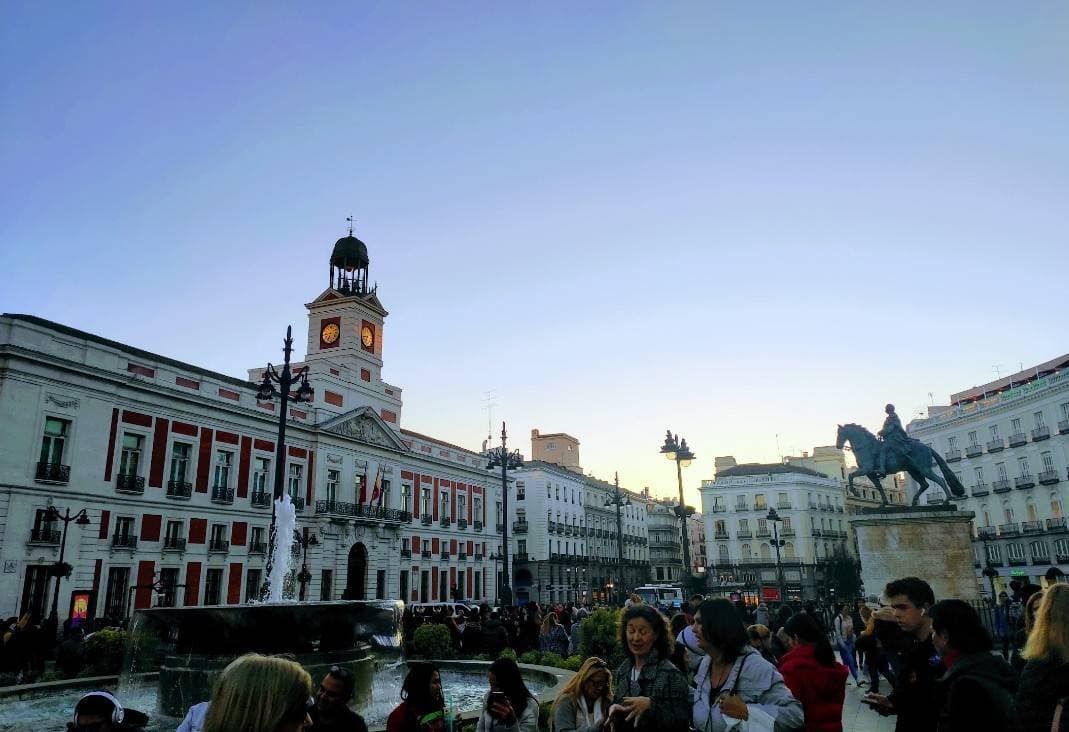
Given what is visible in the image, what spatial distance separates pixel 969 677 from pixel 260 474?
35730 millimetres

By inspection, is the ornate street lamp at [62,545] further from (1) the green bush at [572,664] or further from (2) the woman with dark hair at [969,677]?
(2) the woman with dark hair at [969,677]

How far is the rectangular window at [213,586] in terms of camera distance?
30906 mm

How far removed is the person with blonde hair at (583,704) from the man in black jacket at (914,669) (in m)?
1.69

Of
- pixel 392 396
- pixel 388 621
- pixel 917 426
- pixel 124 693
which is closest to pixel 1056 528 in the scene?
pixel 917 426

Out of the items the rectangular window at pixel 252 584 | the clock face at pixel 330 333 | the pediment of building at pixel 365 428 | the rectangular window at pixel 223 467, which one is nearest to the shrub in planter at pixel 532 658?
the rectangular window at pixel 223 467

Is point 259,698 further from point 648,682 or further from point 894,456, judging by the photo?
point 894,456

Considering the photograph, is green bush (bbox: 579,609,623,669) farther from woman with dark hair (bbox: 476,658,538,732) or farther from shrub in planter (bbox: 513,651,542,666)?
woman with dark hair (bbox: 476,658,538,732)

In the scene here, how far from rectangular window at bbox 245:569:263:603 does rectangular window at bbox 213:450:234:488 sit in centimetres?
441

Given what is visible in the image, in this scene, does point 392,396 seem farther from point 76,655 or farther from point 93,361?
point 76,655

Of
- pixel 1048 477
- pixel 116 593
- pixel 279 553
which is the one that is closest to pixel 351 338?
pixel 116 593

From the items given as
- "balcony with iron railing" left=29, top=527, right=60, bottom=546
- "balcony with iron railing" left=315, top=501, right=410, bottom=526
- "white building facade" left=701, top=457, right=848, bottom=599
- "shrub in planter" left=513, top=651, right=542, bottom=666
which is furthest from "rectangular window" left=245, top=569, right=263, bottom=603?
"white building facade" left=701, top=457, right=848, bottom=599

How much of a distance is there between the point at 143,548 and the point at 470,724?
26254mm

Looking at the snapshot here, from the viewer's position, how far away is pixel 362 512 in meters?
40.0

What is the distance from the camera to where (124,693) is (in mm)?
10078
